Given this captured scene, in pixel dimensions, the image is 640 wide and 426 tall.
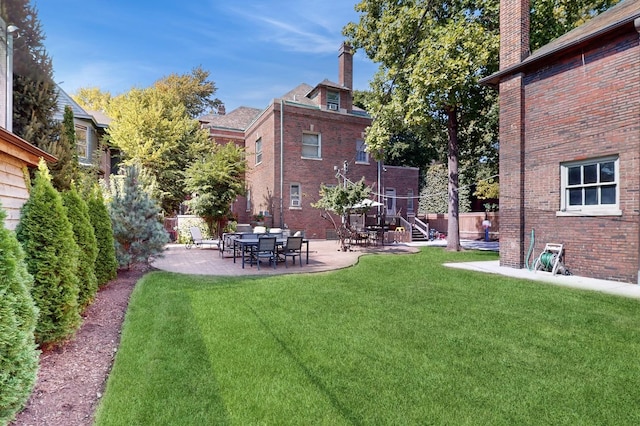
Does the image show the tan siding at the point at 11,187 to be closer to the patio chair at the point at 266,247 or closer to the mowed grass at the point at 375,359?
the mowed grass at the point at 375,359

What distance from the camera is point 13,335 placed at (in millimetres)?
2445

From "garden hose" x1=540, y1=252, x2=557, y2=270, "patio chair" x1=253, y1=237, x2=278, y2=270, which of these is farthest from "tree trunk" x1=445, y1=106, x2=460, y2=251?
"patio chair" x1=253, y1=237, x2=278, y2=270

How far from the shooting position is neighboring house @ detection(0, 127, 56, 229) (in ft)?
13.2

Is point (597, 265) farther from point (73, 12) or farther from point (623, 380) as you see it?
point (73, 12)

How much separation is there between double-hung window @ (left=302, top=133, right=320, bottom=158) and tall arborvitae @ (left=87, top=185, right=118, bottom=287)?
47.4 ft

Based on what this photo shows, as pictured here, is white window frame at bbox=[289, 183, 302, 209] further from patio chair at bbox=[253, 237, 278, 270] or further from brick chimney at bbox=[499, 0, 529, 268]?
brick chimney at bbox=[499, 0, 529, 268]

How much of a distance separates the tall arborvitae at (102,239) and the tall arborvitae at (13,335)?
5.01m

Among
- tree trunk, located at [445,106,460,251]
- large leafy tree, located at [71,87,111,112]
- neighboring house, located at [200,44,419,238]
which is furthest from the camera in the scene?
large leafy tree, located at [71,87,111,112]

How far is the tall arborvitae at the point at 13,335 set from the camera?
235 cm

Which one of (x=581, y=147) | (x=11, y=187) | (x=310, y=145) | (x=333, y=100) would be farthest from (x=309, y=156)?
(x=11, y=187)

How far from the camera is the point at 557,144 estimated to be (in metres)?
9.09

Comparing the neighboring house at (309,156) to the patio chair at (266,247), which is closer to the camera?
the patio chair at (266,247)

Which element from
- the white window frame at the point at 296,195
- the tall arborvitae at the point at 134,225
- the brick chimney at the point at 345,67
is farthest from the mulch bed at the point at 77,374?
the brick chimney at the point at 345,67

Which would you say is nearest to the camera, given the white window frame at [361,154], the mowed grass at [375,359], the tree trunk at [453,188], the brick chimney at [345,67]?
the mowed grass at [375,359]
